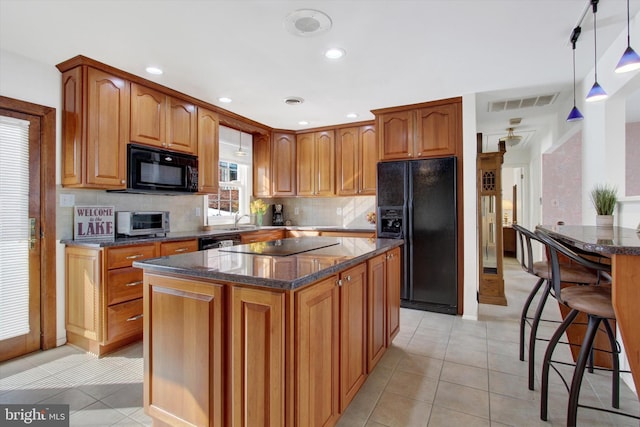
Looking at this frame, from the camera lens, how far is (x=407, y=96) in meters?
3.52

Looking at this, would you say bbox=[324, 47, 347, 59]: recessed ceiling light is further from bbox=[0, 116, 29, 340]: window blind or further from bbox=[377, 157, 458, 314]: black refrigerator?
bbox=[0, 116, 29, 340]: window blind

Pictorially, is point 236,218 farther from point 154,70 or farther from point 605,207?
point 605,207

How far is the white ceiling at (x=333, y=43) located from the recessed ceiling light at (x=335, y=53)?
57mm

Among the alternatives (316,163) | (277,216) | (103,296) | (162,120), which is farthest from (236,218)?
(103,296)

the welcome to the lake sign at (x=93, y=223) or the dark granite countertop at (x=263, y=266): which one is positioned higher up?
the welcome to the lake sign at (x=93, y=223)

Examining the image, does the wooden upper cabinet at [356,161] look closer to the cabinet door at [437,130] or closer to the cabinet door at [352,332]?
the cabinet door at [437,130]

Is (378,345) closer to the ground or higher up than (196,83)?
closer to the ground

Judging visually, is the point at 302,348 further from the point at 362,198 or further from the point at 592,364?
the point at 362,198

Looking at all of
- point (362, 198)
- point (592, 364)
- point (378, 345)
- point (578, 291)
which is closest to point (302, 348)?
point (378, 345)

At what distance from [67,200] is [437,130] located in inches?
149

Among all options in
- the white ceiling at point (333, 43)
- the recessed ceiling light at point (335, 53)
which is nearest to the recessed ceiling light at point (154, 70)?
the white ceiling at point (333, 43)

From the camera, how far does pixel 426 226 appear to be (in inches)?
144

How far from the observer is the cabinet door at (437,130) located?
3.58m

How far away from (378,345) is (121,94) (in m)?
3.06
